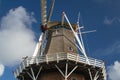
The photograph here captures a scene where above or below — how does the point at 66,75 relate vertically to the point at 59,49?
below

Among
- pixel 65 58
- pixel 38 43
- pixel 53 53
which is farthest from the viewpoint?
pixel 38 43

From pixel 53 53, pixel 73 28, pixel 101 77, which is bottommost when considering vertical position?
pixel 101 77

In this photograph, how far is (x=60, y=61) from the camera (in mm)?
37344

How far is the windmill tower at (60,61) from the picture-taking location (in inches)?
1480

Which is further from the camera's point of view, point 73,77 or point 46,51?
point 46,51

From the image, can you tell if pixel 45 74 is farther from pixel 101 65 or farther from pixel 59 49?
pixel 101 65

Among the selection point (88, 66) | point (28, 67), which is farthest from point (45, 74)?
point (88, 66)

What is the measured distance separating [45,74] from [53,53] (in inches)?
105

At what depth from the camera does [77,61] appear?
123 ft

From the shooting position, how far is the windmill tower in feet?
123

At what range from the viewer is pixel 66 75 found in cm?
3728

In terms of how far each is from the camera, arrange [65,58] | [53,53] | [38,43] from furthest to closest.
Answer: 1. [38,43]
2. [53,53]
3. [65,58]

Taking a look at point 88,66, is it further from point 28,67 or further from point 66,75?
point 28,67

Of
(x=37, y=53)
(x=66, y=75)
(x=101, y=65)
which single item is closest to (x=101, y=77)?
(x=101, y=65)
